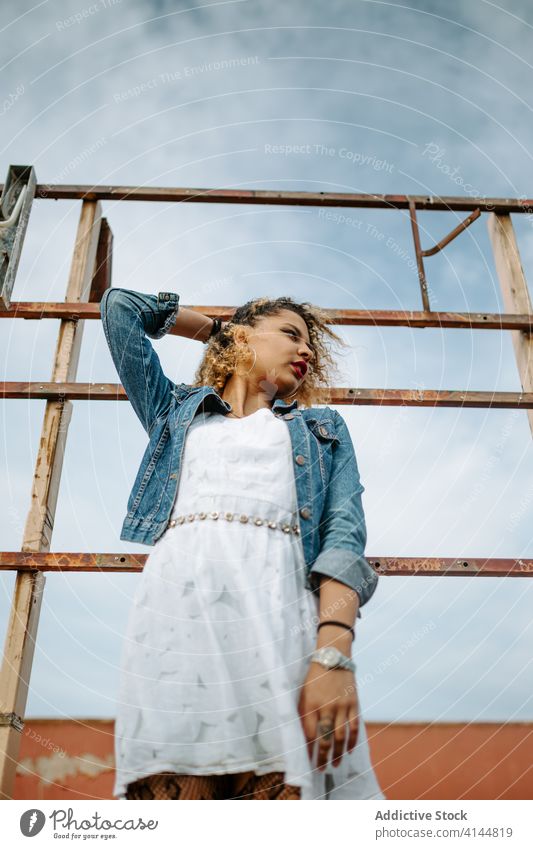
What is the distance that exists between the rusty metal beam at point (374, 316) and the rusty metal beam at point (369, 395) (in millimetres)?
358

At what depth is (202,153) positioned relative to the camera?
308 cm

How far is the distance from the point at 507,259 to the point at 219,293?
1432 millimetres

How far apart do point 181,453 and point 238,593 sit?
480mm

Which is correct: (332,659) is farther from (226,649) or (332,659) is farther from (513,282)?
(513,282)

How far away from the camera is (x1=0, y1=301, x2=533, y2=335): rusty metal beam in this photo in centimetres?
283

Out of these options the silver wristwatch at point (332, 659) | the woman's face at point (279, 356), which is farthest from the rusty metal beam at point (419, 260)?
the silver wristwatch at point (332, 659)

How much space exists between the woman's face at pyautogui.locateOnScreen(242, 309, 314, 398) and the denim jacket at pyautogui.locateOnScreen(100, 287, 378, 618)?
6 cm

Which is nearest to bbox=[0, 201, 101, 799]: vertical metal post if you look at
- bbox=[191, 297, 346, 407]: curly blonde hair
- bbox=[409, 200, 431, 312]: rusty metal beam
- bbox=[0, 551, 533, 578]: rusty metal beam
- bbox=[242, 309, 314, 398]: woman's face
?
bbox=[0, 551, 533, 578]: rusty metal beam

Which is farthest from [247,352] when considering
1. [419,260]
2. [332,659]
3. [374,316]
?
[419,260]

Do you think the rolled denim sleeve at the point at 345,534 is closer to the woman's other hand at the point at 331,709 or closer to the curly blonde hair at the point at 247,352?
the woman's other hand at the point at 331,709

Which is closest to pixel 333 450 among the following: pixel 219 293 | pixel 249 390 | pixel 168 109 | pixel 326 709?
pixel 249 390

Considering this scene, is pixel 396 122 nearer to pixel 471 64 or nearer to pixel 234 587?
pixel 471 64

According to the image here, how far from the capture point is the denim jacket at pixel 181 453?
159 cm

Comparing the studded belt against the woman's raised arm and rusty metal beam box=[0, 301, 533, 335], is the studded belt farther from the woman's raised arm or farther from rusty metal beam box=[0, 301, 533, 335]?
rusty metal beam box=[0, 301, 533, 335]
